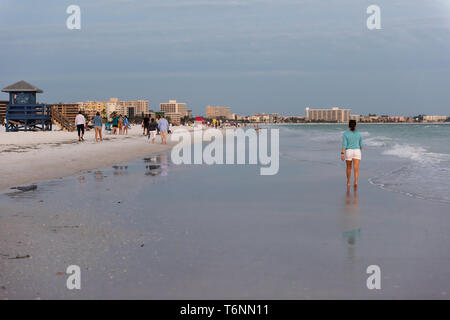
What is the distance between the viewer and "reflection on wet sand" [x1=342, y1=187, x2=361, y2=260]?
6023mm

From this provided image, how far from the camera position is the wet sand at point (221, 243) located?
441 cm

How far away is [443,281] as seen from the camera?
4609 mm

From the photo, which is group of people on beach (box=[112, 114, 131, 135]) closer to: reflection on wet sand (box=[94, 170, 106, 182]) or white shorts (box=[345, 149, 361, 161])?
reflection on wet sand (box=[94, 170, 106, 182])

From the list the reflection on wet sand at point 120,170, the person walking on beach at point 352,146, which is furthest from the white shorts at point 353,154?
the reflection on wet sand at point 120,170

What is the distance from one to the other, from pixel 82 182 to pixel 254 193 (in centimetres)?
442

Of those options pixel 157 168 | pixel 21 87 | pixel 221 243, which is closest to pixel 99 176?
pixel 157 168

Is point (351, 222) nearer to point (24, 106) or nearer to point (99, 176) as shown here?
point (99, 176)

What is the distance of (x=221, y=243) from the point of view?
607 centimetres

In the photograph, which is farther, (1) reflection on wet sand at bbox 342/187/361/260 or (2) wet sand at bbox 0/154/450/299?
(1) reflection on wet sand at bbox 342/187/361/260

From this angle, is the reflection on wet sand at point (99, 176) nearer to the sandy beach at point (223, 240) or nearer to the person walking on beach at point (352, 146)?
the sandy beach at point (223, 240)

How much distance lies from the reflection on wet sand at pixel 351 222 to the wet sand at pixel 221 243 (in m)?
0.02

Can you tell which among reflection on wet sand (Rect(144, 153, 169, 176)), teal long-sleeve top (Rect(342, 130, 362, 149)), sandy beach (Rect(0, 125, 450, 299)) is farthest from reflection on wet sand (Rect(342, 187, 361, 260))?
reflection on wet sand (Rect(144, 153, 169, 176))

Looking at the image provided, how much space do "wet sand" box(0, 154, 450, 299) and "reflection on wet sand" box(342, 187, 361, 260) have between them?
17 mm
